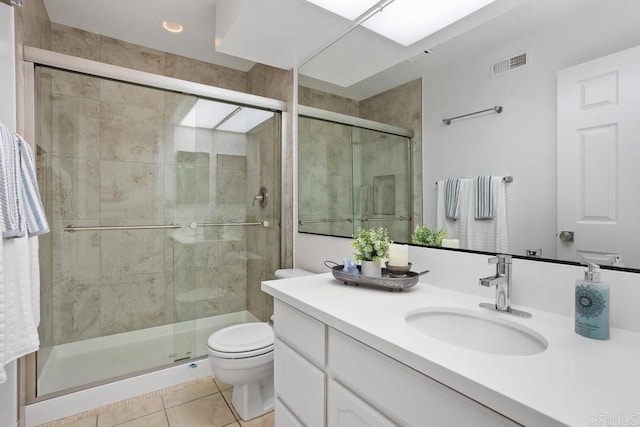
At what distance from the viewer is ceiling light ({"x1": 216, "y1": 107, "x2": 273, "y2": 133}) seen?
7.52 feet

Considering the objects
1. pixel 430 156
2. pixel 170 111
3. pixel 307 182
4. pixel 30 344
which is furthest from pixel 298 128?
pixel 30 344

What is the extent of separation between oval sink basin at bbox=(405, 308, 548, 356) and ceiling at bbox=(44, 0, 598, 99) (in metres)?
0.97

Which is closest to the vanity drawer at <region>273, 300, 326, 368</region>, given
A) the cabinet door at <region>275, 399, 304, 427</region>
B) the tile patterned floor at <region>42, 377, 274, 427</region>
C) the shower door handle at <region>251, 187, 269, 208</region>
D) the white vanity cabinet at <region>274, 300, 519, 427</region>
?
the white vanity cabinet at <region>274, 300, 519, 427</region>

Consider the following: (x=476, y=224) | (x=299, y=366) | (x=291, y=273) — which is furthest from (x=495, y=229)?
(x=291, y=273)

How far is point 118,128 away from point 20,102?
2.38 ft

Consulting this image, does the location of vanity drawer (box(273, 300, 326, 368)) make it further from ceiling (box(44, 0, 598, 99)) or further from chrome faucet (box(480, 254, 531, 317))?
ceiling (box(44, 0, 598, 99))

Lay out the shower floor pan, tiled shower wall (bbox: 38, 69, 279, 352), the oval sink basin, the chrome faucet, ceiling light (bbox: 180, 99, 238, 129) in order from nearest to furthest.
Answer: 1. the oval sink basin
2. the chrome faucet
3. the shower floor pan
4. tiled shower wall (bbox: 38, 69, 279, 352)
5. ceiling light (bbox: 180, 99, 238, 129)

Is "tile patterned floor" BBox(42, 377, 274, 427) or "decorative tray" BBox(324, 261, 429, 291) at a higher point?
"decorative tray" BBox(324, 261, 429, 291)

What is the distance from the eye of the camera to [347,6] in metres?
1.61

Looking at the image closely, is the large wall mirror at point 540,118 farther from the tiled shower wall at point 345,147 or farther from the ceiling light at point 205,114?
the ceiling light at point 205,114

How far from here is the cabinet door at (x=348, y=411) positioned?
30.7 inches

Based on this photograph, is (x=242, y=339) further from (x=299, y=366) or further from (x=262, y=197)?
(x=262, y=197)

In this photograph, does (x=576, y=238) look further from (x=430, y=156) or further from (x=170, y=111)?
(x=170, y=111)

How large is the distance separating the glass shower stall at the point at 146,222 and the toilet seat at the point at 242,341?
1.35ft
